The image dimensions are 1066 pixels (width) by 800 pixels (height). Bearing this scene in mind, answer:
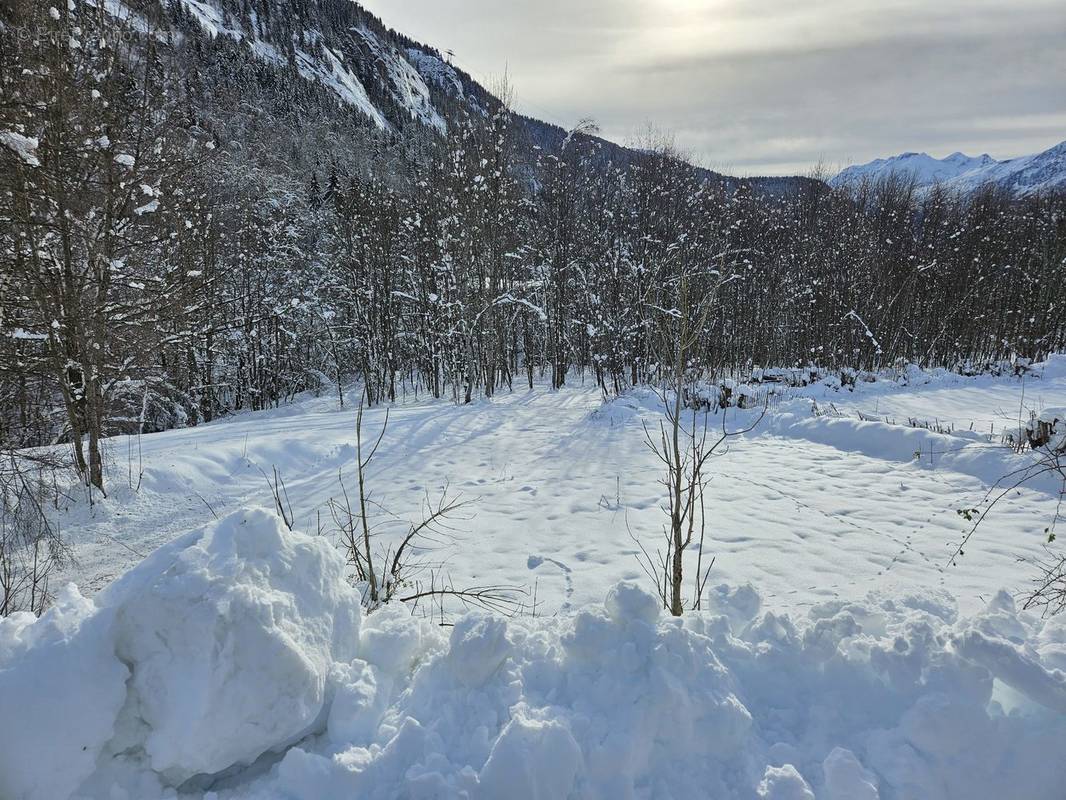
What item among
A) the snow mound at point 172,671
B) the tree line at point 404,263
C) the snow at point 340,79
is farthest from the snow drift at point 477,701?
the snow at point 340,79

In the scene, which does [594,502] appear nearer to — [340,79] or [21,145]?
[21,145]

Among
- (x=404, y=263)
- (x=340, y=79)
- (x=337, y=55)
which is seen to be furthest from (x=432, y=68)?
(x=404, y=263)

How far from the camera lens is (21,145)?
598 centimetres

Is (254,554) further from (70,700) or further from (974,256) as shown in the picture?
(974,256)

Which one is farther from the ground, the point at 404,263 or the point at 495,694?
the point at 404,263

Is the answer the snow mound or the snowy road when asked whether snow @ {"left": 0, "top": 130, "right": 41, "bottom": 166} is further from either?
the snow mound

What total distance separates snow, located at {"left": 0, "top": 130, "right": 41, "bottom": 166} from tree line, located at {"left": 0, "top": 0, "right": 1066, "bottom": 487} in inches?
1.6

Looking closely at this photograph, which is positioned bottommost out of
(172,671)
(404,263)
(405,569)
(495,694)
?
(405,569)

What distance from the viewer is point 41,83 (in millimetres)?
6266

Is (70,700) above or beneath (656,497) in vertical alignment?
above

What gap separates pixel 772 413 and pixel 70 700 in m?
12.2

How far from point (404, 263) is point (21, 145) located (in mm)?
15530

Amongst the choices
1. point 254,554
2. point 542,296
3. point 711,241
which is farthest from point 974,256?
point 254,554

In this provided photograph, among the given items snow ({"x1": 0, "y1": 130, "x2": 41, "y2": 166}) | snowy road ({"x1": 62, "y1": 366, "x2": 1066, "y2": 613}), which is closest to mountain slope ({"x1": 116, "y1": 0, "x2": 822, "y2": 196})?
snowy road ({"x1": 62, "y1": 366, "x2": 1066, "y2": 613})
